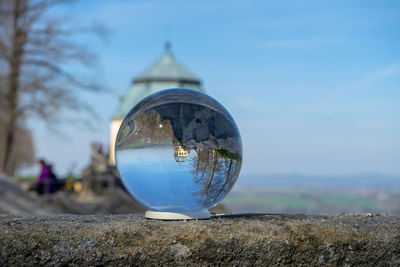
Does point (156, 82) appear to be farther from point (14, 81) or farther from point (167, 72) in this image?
point (14, 81)

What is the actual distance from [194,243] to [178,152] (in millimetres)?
662

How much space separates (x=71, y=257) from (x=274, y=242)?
1253 mm

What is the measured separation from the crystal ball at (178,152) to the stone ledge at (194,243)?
246 millimetres

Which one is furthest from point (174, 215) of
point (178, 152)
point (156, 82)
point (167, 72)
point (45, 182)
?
point (167, 72)

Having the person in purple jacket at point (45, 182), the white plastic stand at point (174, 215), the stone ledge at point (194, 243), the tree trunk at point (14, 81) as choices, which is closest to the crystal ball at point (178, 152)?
the white plastic stand at point (174, 215)

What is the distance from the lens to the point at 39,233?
3152mm

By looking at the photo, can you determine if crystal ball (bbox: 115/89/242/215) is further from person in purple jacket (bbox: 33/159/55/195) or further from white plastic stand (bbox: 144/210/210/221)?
person in purple jacket (bbox: 33/159/55/195)

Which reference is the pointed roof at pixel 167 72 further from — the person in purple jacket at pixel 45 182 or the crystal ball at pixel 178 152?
the crystal ball at pixel 178 152

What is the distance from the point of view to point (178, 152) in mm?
3590

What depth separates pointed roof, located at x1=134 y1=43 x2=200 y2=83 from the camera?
40.6 m

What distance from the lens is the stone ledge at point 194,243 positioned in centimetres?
312

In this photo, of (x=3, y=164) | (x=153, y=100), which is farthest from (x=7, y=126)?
(x=153, y=100)

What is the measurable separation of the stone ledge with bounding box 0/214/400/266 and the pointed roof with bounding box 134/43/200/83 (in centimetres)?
3688

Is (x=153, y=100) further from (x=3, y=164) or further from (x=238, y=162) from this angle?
(x=3, y=164)
